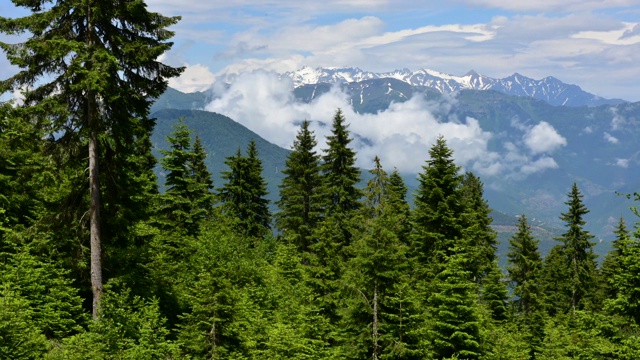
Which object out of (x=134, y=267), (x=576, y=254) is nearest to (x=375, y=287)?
(x=134, y=267)

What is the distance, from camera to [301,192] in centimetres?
4200

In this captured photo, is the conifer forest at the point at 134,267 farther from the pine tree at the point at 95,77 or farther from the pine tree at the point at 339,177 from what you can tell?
the pine tree at the point at 339,177

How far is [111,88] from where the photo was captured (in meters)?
16.7

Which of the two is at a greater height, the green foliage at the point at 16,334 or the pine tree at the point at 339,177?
the pine tree at the point at 339,177

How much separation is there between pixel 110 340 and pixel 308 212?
27.7 meters

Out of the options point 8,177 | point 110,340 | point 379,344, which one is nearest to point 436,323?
point 379,344

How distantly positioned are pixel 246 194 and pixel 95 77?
116 ft

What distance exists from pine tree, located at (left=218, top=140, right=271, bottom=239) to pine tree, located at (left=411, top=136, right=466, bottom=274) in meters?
21.4

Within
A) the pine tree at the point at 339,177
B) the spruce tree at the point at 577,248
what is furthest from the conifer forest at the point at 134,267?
the spruce tree at the point at 577,248

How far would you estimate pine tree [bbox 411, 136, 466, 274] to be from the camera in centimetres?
3069

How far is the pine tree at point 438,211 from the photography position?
30688 mm

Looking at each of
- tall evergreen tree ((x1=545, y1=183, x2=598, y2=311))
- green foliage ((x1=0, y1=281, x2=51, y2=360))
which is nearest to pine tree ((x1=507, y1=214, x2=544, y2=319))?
tall evergreen tree ((x1=545, y1=183, x2=598, y2=311))

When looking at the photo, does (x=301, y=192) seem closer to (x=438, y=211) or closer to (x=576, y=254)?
(x=438, y=211)

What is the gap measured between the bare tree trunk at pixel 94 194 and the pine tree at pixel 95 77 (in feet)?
0.07
